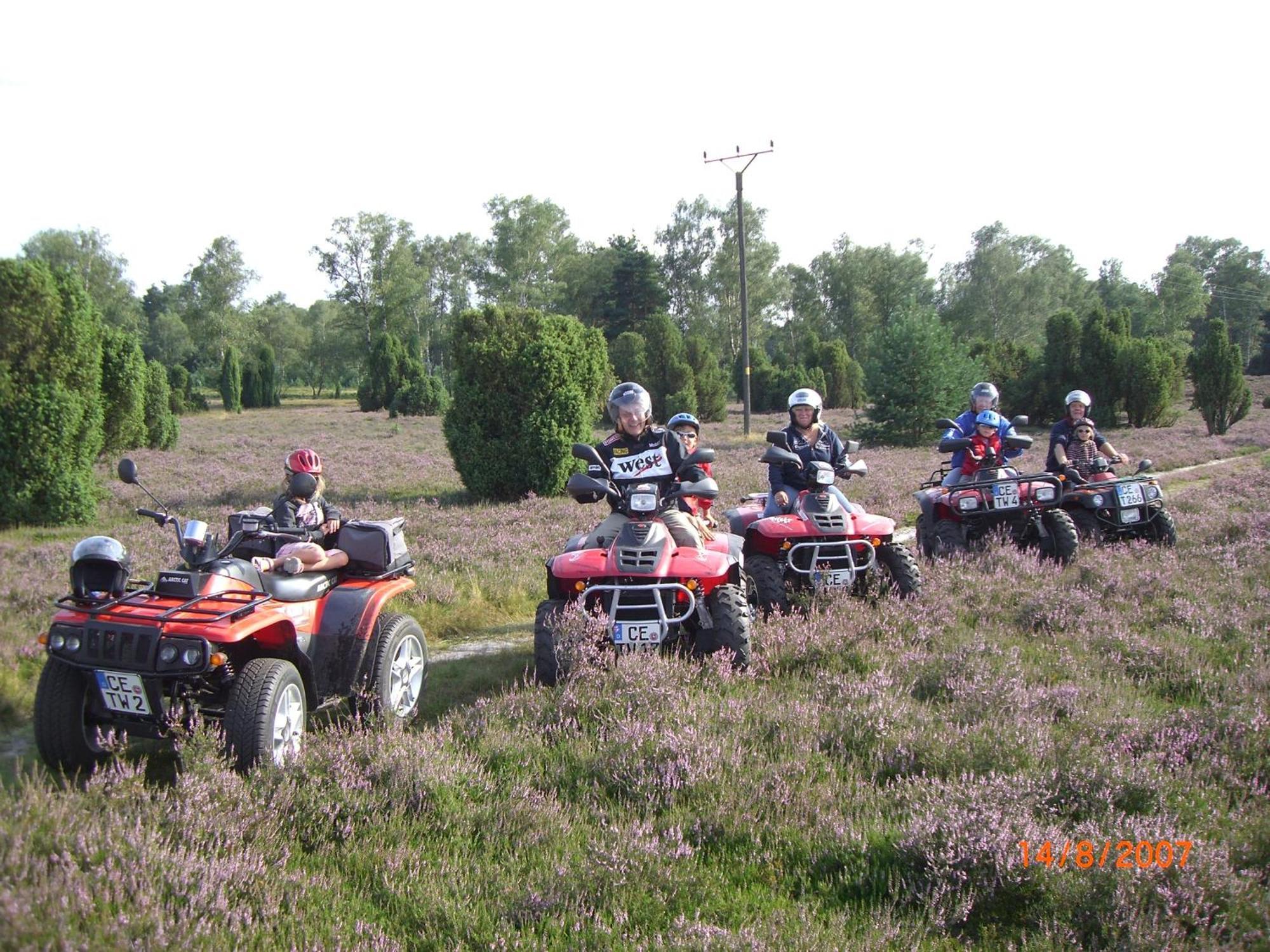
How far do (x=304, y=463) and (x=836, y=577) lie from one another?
4080 mm

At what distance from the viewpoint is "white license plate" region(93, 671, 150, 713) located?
4078 millimetres

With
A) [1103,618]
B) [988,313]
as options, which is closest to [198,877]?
[1103,618]

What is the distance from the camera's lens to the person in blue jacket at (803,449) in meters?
7.57

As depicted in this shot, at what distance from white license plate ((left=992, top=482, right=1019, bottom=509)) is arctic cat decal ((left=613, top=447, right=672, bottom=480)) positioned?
4.72 meters

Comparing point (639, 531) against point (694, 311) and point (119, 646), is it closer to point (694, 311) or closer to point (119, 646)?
point (119, 646)

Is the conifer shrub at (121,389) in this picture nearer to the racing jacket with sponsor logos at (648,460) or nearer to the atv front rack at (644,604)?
the racing jacket with sponsor logos at (648,460)

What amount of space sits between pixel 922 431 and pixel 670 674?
75.3 feet

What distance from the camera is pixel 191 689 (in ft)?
13.9

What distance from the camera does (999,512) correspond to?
9125 millimetres

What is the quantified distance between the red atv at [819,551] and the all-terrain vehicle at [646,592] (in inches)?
49.1

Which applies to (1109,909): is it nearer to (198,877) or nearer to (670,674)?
(670,674)

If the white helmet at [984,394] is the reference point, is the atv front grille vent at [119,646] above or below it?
below
